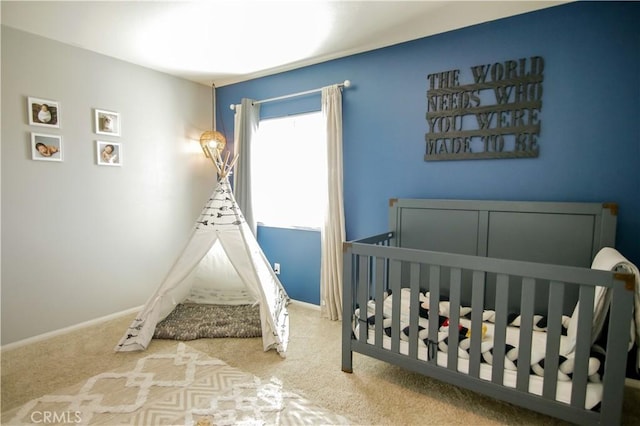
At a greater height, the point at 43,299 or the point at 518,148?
the point at 518,148

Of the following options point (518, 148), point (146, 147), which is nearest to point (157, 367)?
point (146, 147)

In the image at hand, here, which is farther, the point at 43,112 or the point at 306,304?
the point at 306,304

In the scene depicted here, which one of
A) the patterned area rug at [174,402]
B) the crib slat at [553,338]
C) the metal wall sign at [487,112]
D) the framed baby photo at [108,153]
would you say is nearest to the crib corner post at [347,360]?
the patterned area rug at [174,402]

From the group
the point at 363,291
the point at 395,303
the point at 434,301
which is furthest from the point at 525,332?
the point at 363,291

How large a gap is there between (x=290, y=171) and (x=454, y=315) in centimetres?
230

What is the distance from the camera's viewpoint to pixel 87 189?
119 inches

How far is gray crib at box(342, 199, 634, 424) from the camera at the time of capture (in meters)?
1.52

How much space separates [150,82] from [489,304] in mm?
3752

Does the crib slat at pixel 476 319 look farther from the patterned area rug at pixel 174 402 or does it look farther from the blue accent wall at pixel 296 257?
the blue accent wall at pixel 296 257

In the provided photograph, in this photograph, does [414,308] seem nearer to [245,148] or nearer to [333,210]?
[333,210]

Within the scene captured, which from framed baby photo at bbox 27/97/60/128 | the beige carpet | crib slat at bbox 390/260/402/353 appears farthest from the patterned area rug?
framed baby photo at bbox 27/97/60/128

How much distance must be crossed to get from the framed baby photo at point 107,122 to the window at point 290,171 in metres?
1.32

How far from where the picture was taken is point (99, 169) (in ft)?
10.2

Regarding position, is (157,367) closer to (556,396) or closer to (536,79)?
(556,396)
